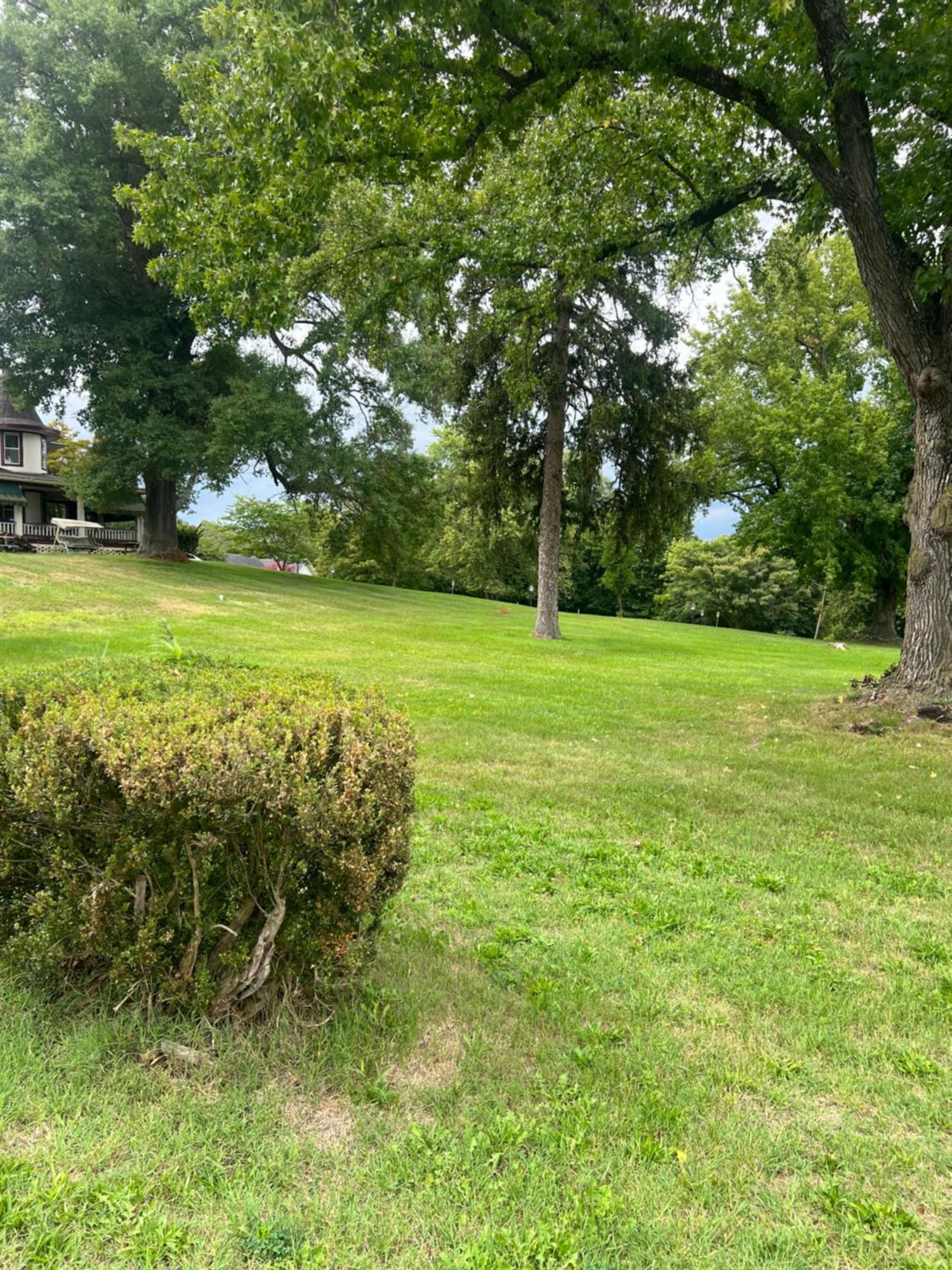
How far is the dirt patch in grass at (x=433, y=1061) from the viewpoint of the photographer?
2.27 metres

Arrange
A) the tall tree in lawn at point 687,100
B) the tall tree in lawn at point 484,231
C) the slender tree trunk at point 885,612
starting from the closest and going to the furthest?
1. the tall tree in lawn at point 687,100
2. the tall tree in lawn at point 484,231
3. the slender tree trunk at point 885,612

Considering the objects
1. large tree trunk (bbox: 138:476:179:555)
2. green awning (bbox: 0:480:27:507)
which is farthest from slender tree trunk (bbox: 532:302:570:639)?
green awning (bbox: 0:480:27:507)

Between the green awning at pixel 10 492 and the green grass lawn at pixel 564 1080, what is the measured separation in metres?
36.7

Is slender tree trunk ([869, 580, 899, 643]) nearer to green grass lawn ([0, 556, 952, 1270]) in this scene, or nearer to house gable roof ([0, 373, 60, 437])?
green grass lawn ([0, 556, 952, 1270])

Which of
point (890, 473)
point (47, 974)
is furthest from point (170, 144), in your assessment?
point (890, 473)

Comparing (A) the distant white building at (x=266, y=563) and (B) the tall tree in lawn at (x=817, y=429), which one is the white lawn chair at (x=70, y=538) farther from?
(B) the tall tree in lawn at (x=817, y=429)

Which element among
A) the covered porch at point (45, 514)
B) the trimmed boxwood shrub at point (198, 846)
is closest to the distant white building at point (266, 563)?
the covered porch at point (45, 514)

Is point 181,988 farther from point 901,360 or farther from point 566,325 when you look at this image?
point 566,325

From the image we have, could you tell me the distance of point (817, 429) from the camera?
26.0 metres

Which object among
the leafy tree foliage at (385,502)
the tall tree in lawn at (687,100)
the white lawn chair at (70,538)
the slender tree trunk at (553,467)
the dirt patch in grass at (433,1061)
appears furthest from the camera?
the white lawn chair at (70,538)

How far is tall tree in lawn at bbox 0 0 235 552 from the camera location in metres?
20.0

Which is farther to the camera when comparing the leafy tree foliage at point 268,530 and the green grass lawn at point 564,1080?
the leafy tree foliage at point 268,530

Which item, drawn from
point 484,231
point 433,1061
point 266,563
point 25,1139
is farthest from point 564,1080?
point 266,563

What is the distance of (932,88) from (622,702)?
734 cm
